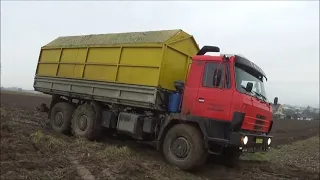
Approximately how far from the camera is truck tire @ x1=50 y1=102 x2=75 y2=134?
12.2 meters

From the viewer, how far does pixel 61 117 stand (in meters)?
12.5

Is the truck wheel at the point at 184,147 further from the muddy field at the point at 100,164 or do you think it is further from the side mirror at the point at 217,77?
the side mirror at the point at 217,77

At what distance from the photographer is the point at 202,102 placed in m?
8.49

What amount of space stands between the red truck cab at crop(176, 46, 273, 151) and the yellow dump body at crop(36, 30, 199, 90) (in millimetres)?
923

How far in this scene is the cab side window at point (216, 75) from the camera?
8.19 metres

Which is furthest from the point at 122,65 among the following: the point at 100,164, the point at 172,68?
the point at 100,164

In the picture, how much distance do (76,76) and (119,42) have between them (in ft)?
6.96

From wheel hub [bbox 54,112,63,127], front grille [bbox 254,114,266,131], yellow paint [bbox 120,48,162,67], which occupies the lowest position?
wheel hub [bbox 54,112,63,127]

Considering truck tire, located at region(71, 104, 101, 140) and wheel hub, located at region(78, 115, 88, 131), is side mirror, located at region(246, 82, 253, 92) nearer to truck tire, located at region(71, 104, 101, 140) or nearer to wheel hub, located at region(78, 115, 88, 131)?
truck tire, located at region(71, 104, 101, 140)

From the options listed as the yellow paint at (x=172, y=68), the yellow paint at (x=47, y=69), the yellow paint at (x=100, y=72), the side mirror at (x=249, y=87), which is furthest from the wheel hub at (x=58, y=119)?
the side mirror at (x=249, y=87)

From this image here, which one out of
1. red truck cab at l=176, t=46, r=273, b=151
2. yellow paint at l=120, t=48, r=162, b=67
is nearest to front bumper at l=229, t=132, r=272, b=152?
red truck cab at l=176, t=46, r=273, b=151

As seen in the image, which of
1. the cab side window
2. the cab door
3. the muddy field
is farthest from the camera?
the cab side window

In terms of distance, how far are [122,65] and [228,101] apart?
3588 millimetres

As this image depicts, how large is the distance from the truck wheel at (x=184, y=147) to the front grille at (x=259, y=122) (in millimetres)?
1364
